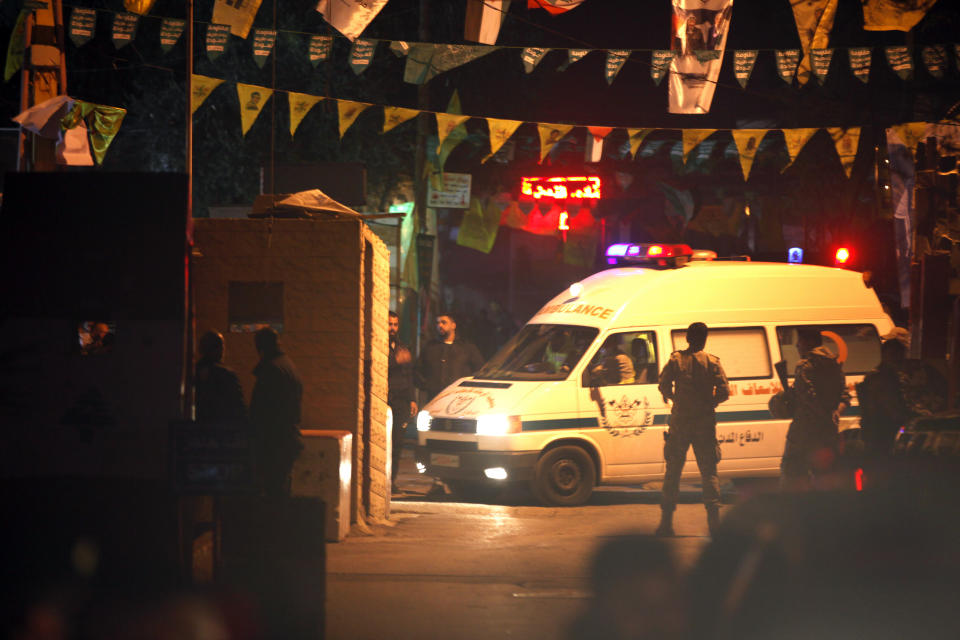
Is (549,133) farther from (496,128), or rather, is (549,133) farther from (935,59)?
(935,59)

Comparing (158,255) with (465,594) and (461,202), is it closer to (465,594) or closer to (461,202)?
(465,594)

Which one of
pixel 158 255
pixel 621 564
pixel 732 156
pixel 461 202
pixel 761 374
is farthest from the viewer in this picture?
pixel 732 156

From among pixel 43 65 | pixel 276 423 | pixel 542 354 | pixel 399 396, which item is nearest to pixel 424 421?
pixel 399 396

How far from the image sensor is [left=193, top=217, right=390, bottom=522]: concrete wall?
372 inches

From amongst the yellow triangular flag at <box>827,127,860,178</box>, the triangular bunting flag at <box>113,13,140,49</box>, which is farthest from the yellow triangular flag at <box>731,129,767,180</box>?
the triangular bunting flag at <box>113,13,140,49</box>

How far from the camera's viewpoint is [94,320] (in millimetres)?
7133

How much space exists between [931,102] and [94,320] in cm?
1794

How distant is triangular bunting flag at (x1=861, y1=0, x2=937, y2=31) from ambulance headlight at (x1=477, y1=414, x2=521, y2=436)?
6401 millimetres

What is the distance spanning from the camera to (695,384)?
966 centimetres

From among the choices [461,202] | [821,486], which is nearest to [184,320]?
[821,486]

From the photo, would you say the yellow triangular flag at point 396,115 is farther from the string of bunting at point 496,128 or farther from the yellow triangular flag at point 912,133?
the yellow triangular flag at point 912,133

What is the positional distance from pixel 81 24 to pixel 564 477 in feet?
26.4

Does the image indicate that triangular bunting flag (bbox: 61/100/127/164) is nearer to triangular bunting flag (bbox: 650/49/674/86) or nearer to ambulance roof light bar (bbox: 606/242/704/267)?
ambulance roof light bar (bbox: 606/242/704/267)

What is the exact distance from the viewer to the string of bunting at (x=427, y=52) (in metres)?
13.0
